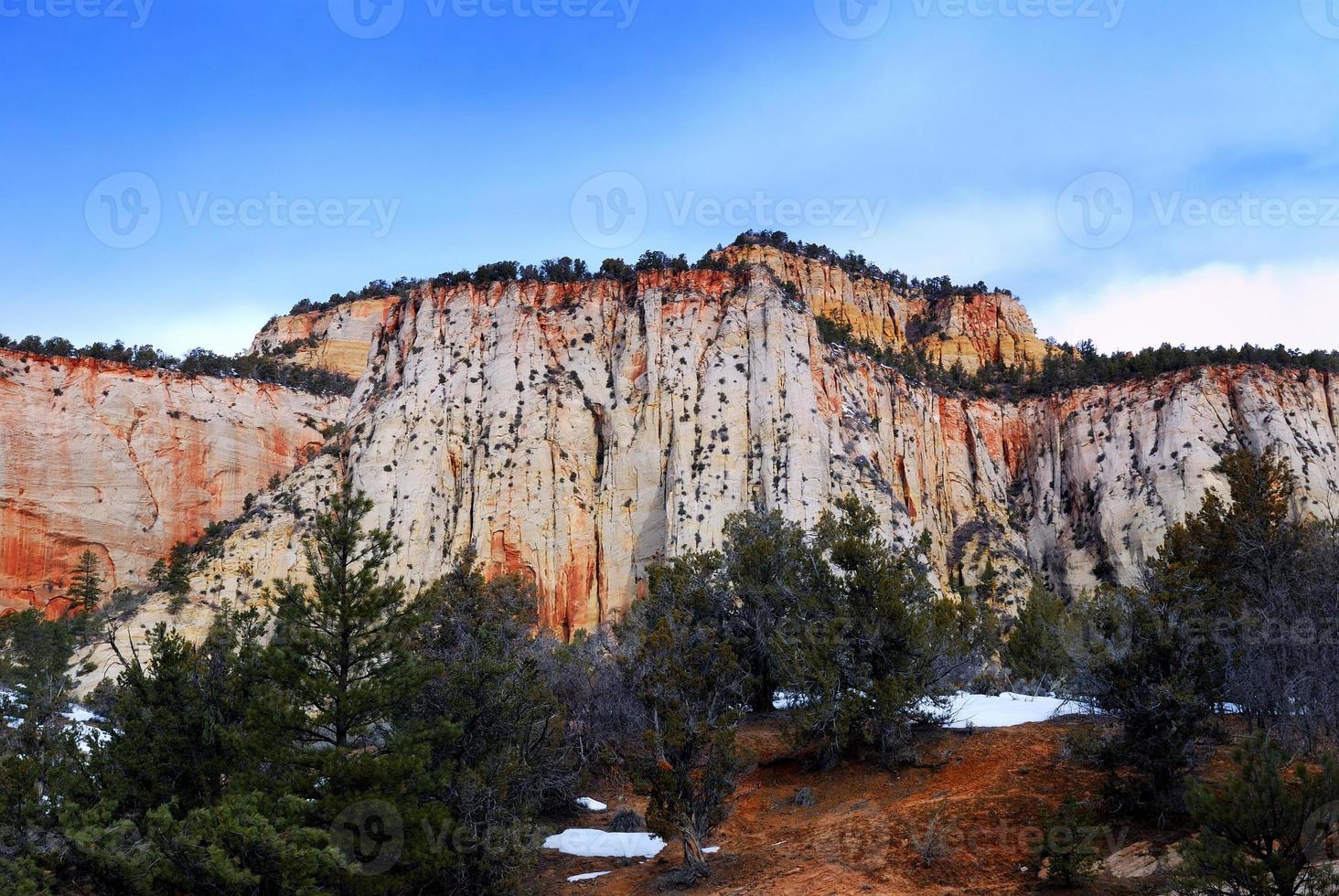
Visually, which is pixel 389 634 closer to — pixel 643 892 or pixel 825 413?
pixel 643 892

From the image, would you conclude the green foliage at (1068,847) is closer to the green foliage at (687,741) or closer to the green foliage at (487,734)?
the green foliage at (687,741)

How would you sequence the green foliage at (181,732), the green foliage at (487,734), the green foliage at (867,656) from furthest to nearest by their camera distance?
the green foliage at (867,656) < the green foliage at (181,732) < the green foliage at (487,734)

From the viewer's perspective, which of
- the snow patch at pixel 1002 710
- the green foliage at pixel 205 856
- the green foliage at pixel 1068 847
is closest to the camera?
the green foliage at pixel 205 856

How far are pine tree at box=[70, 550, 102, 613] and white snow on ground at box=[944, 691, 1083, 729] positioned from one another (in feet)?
139

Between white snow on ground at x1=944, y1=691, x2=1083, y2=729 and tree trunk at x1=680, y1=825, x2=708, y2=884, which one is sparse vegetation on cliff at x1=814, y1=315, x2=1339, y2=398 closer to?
white snow on ground at x1=944, y1=691, x2=1083, y2=729

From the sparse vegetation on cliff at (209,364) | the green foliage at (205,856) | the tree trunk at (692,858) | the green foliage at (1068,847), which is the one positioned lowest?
the tree trunk at (692,858)

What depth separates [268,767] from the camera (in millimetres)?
17141

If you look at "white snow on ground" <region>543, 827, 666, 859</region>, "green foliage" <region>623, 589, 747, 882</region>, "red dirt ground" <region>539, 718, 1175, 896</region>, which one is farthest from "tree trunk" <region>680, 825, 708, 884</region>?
"white snow on ground" <region>543, 827, 666, 859</region>

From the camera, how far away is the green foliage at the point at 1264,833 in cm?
1106

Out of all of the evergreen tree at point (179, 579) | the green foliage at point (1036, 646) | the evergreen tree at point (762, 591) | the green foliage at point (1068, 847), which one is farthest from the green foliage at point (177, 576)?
the green foliage at point (1068, 847)

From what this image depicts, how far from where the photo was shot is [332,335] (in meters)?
83.9

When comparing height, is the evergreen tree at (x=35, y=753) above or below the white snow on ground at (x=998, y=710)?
above

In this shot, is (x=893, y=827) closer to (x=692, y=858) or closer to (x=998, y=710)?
(x=692, y=858)

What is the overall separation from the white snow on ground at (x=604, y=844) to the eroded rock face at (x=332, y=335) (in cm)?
6261
